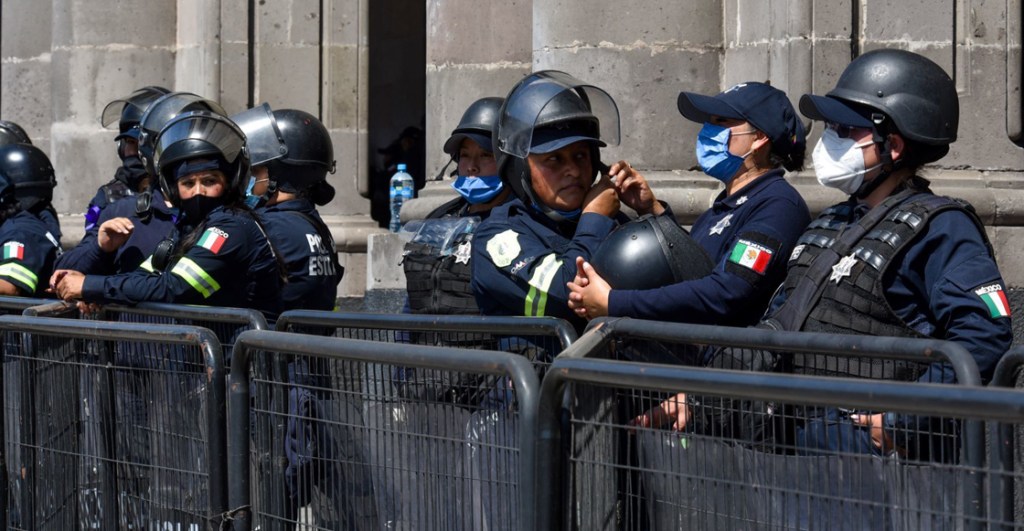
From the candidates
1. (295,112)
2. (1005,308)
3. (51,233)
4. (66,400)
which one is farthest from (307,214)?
(1005,308)

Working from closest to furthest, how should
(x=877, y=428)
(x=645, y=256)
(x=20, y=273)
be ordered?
(x=877, y=428) → (x=645, y=256) → (x=20, y=273)

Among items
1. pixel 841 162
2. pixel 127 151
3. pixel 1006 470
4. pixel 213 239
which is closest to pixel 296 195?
pixel 213 239

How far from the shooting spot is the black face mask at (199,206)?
216 inches

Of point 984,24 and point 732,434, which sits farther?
point 984,24

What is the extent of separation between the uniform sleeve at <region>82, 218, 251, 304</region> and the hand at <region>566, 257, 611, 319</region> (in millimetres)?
1611

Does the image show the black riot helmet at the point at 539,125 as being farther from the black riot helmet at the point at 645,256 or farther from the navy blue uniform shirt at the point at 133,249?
the navy blue uniform shirt at the point at 133,249

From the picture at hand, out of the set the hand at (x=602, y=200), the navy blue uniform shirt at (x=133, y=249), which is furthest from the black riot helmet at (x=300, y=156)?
the hand at (x=602, y=200)

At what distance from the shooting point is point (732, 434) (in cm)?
285

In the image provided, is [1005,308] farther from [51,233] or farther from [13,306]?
[51,233]

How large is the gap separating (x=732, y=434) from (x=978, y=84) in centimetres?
451

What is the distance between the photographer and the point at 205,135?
5523mm

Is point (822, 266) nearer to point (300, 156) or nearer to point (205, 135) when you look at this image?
point (205, 135)

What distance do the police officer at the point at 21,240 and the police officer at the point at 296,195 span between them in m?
1.48

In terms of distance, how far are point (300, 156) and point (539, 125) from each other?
2.19 metres
